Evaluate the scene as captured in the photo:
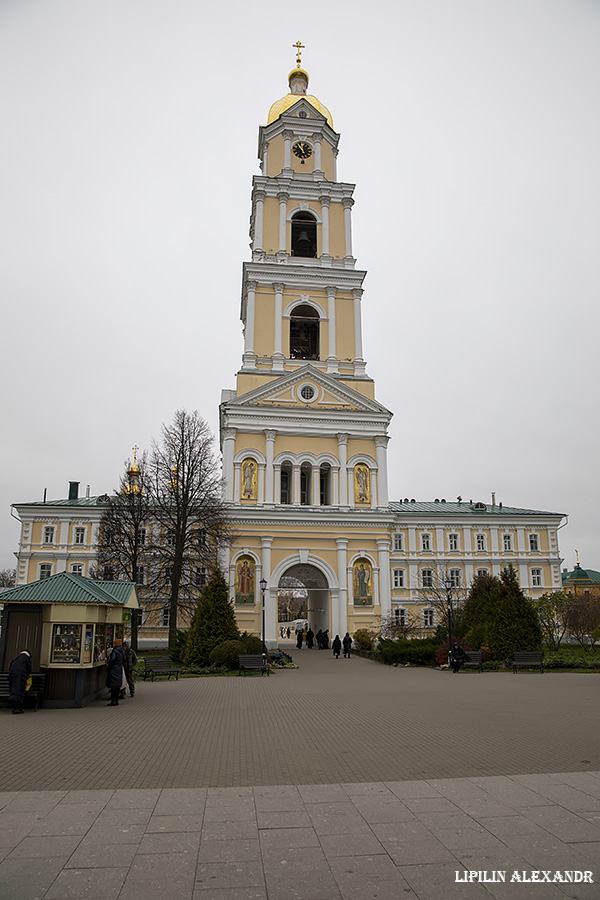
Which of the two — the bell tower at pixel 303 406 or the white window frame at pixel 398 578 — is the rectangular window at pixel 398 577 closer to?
the white window frame at pixel 398 578

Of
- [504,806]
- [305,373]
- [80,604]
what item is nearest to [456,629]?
[305,373]

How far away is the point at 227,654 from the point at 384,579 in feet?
52.6

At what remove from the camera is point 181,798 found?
7695mm

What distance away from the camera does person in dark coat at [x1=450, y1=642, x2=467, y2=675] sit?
23.9 metres

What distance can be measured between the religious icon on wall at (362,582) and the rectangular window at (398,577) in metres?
8.74

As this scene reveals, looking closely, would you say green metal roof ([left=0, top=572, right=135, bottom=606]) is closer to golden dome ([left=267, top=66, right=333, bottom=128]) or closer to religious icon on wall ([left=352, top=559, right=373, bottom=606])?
religious icon on wall ([left=352, top=559, right=373, bottom=606])

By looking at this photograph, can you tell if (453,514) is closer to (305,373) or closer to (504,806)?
(305,373)

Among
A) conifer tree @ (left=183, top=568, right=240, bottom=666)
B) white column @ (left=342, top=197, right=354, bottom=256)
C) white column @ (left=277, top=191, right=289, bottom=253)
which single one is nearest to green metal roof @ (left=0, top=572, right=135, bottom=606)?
conifer tree @ (left=183, top=568, right=240, bottom=666)

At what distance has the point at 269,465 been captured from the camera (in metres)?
38.8

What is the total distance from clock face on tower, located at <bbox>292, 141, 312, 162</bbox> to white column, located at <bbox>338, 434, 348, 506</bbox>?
21094 mm

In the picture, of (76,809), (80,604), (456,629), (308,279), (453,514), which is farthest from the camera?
(453,514)

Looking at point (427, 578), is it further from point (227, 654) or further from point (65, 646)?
point (65, 646)

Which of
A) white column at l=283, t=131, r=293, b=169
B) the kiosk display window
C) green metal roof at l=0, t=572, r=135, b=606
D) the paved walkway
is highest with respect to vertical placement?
white column at l=283, t=131, r=293, b=169

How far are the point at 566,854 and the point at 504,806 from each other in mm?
1428
